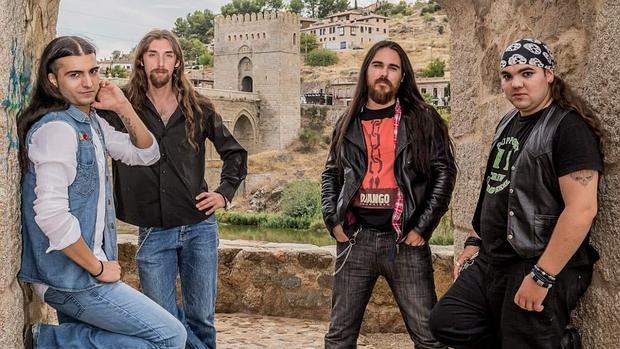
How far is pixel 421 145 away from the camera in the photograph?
2664 millimetres

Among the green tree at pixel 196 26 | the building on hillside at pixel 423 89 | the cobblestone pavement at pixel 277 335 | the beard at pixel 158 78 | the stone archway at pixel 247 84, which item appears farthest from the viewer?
the green tree at pixel 196 26

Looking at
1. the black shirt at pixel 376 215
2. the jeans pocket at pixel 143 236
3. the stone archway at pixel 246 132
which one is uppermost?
the black shirt at pixel 376 215

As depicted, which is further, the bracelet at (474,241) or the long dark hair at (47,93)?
the bracelet at (474,241)

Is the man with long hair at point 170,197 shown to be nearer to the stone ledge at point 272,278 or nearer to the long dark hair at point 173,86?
the long dark hair at point 173,86

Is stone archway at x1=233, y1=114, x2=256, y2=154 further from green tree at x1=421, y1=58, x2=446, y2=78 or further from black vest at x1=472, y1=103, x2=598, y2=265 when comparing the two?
black vest at x1=472, y1=103, x2=598, y2=265

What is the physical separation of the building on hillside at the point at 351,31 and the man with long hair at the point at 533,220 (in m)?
69.2

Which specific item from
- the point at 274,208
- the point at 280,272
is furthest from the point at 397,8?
the point at 280,272

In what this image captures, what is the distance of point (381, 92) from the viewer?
2742 mm

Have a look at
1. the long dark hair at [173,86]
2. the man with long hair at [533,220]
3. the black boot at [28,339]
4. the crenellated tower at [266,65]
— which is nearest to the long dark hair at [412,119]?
the man with long hair at [533,220]

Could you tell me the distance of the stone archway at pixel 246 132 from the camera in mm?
42875

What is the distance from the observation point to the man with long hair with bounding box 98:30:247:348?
9.15 ft

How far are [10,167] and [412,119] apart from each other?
4.91ft

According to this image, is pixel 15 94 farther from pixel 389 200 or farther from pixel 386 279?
pixel 386 279

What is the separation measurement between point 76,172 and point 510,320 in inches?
53.3
